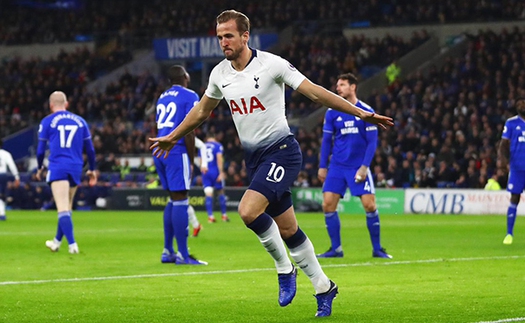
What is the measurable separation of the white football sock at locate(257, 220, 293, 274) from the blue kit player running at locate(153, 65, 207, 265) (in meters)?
4.78

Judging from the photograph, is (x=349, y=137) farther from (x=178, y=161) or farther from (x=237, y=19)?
(x=237, y=19)

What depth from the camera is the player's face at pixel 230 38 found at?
24.9 ft

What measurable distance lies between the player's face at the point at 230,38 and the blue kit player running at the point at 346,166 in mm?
5788

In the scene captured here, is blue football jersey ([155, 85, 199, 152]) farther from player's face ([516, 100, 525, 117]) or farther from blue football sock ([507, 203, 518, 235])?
blue football sock ([507, 203, 518, 235])

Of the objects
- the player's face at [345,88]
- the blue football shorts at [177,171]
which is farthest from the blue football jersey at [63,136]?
the player's face at [345,88]

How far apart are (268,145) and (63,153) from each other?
7.38 m

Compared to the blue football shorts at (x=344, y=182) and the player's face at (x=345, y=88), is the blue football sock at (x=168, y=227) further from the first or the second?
the player's face at (x=345, y=88)

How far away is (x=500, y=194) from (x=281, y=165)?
2156cm

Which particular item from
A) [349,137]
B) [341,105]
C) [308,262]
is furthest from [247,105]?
[349,137]

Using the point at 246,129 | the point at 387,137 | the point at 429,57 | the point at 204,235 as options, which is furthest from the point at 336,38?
the point at 246,129

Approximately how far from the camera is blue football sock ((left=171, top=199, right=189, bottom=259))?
490 inches

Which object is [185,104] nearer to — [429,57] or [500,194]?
[500,194]

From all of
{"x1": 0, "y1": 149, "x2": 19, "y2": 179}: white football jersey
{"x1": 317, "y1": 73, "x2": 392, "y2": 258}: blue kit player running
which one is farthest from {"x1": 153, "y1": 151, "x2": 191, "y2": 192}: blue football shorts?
{"x1": 0, "y1": 149, "x2": 19, "y2": 179}: white football jersey

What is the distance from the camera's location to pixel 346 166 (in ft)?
44.4
